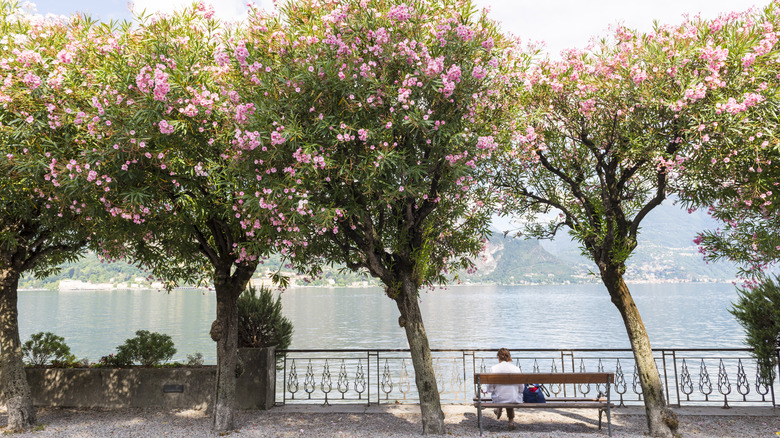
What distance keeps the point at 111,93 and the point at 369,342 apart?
141 ft

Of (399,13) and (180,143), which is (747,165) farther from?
(180,143)

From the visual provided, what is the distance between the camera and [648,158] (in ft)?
27.2

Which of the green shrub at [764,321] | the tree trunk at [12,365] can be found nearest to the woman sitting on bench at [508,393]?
the green shrub at [764,321]

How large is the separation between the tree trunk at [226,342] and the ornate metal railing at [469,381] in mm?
2212

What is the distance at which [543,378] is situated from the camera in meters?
8.91

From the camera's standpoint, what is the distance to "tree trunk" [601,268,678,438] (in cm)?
881

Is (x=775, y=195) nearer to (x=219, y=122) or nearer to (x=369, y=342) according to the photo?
(x=219, y=122)

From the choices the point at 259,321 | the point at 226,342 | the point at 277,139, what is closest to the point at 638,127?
the point at 277,139

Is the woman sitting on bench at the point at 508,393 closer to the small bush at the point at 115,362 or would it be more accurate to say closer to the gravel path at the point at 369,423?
the gravel path at the point at 369,423

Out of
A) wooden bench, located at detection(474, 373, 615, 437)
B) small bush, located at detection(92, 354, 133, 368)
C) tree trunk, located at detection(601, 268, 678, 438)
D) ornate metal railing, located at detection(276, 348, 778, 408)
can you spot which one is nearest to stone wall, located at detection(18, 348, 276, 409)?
small bush, located at detection(92, 354, 133, 368)

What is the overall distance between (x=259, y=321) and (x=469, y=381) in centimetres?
1270

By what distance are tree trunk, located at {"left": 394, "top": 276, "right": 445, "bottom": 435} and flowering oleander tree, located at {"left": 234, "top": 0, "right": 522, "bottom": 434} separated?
228mm

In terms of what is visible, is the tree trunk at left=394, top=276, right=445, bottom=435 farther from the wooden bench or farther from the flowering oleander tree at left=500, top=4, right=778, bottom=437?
the flowering oleander tree at left=500, top=4, right=778, bottom=437

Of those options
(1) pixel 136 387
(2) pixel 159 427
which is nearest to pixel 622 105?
(2) pixel 159 427
